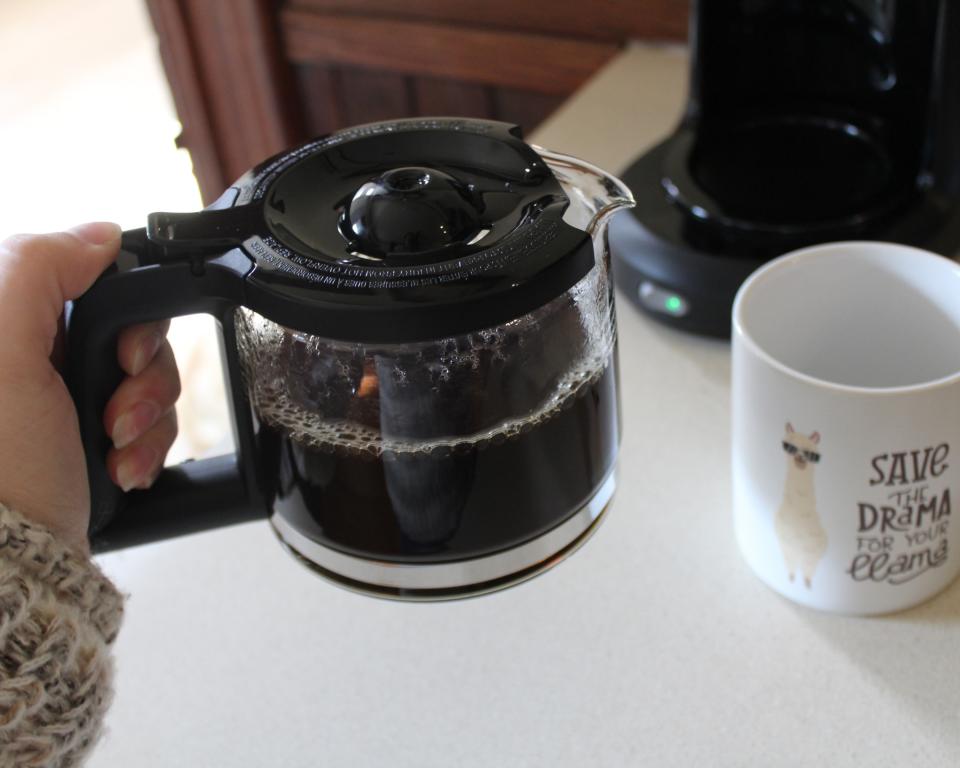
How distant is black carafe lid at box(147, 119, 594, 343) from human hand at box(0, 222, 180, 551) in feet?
0.18

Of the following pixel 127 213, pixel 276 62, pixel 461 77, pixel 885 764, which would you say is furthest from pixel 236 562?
pixel 127 213

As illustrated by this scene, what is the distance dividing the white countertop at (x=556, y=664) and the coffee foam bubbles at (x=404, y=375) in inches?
6.3

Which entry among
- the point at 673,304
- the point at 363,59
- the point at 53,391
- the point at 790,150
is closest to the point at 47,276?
the point at 53,391

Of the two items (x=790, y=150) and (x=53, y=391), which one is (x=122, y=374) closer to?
(x=53, y=391)

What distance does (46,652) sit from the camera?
460mm

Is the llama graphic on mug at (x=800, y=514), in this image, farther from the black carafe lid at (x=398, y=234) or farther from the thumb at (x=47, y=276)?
the thumb at (x=47, y=276)

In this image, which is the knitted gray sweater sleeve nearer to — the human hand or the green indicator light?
the human hand

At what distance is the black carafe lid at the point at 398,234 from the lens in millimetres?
416

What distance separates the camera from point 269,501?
1.71ft

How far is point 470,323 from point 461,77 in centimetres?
91

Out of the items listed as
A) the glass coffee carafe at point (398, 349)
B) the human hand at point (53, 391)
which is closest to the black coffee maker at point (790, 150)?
the glass coffee carafe at point (398, 349)

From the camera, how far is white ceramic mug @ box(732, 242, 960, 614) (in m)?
0.49

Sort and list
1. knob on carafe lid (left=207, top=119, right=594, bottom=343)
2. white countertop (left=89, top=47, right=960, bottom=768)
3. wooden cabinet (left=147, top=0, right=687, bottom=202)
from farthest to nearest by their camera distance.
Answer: wooden cabinet (left=147, top=0, right=687, bottom=202) < white countertop (left=89, top=47, right=960, bottom=768) < knob on carafe lid (left=207, top=119, right=594, bottom=343)

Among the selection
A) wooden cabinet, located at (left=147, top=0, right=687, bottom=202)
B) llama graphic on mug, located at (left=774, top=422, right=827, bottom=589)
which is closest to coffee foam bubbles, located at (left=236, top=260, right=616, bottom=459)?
llama graphic on mug, located at (left=774, top=422, right=827, bottom=589)
